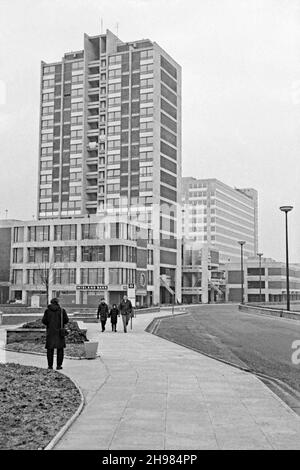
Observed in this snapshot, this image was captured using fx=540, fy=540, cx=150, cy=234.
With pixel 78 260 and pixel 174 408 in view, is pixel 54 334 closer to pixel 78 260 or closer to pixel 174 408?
pixel 174 408

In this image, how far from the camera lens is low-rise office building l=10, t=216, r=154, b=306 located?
8475 cm

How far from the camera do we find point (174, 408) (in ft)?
26.4

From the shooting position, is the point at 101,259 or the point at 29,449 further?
the point at 101,259

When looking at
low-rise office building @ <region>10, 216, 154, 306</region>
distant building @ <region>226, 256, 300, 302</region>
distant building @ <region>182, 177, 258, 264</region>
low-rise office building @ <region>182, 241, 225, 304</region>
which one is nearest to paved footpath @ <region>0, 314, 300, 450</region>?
low-rise office building @ <region>10, 216, 154, 306</region>

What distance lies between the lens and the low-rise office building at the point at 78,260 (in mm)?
84750

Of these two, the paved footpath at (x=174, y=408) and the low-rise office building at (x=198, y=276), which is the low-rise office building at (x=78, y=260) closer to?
the low-rise office building at (x=198, y=276)

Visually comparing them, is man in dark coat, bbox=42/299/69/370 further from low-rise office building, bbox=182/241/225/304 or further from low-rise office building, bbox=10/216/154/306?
low-rise office building, bbox=182/241/225/304

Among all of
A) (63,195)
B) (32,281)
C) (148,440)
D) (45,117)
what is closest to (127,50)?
(45,117)

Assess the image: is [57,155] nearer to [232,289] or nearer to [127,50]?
[127,50]

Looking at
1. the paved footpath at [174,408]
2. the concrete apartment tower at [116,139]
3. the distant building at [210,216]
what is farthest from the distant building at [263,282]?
the paved footpath at [174,408]

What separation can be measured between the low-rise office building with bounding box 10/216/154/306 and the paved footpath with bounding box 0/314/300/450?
7076cm

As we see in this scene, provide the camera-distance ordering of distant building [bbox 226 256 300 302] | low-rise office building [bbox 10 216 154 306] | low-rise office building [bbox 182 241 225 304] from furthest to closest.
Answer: distant building [bbox 226 256 300 302]
low-rise office building [bbox 182 241 225 304]
low-rise office building [bbox 10 216 154 306]

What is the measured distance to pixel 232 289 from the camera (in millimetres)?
146750

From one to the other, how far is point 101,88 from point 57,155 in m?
16.7
